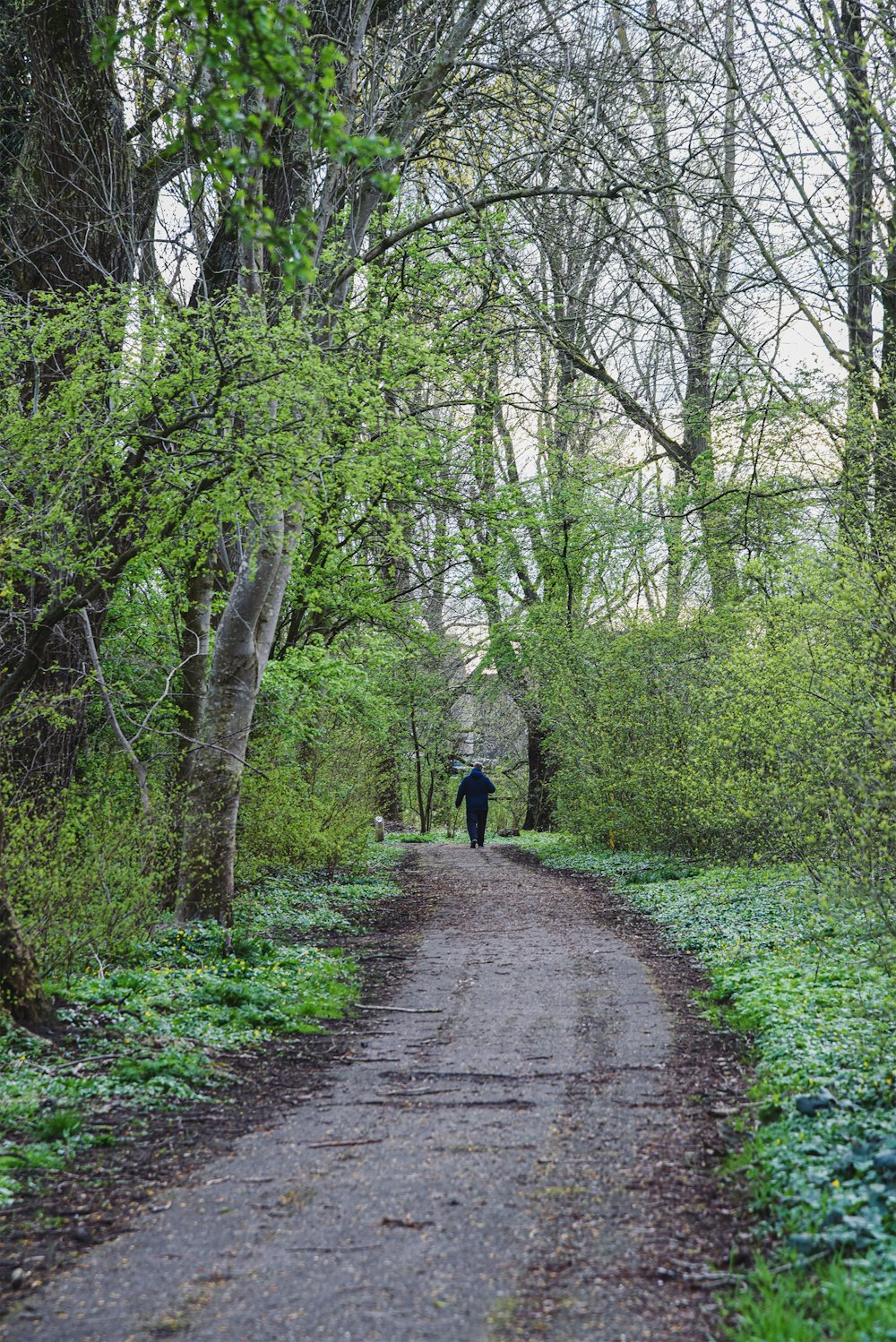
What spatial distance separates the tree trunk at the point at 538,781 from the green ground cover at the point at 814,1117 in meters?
15.5

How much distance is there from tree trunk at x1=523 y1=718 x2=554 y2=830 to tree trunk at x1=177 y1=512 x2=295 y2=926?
14.0m

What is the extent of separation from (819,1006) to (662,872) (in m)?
7.90

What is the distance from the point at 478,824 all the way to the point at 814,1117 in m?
18.7

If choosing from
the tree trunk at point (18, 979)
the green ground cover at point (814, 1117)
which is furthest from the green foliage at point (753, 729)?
the tree trunk at point (18, 979)

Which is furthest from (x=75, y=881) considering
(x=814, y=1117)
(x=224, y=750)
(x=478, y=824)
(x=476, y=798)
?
(x=478, y=824)

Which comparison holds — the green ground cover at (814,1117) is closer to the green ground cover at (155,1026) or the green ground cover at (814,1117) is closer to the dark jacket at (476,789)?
the green ground cover at (155,1026)

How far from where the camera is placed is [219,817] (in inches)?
408

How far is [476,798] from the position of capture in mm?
23016

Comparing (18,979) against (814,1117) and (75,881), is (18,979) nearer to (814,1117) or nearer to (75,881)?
(75,881)

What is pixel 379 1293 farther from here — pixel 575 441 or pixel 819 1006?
pixel 575 441

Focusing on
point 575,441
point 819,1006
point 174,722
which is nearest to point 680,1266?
point 819,1006

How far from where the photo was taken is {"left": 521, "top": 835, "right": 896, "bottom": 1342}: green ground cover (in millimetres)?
3303

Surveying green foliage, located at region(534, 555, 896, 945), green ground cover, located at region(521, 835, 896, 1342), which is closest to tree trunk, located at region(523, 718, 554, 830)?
green foliage, located at region(534, 555, 896, 945)

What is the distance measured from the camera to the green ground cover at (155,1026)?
520 cm
